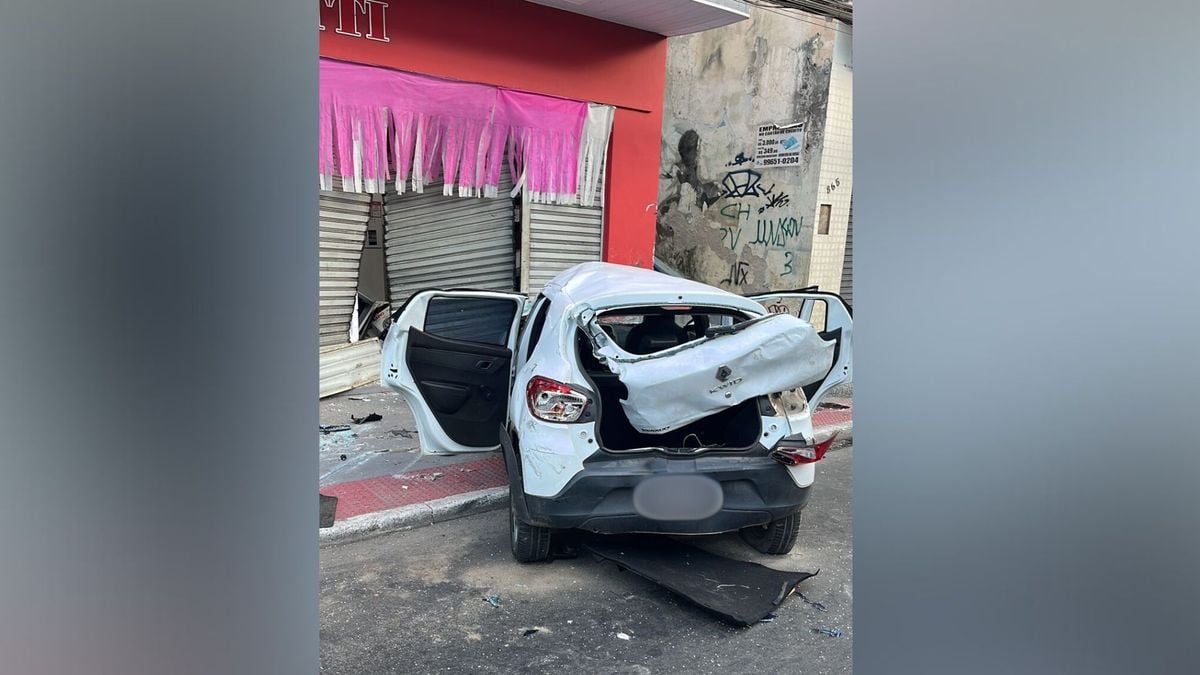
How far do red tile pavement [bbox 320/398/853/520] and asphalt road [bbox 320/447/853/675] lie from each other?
40cm

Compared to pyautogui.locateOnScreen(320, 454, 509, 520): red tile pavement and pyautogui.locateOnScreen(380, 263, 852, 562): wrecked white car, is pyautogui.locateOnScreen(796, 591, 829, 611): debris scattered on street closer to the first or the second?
pyautogui.locateOnScreen(380, 263, 852, 562): wrecked white car

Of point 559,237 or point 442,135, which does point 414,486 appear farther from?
point 559,237

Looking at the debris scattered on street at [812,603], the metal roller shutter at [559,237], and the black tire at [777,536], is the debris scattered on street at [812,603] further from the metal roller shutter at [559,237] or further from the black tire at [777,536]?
the metal roller shutter at [559,237]

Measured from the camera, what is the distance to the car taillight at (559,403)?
168 inches

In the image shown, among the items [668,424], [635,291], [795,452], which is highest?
[635,291]

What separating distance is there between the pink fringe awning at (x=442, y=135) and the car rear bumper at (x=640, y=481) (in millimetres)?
5206

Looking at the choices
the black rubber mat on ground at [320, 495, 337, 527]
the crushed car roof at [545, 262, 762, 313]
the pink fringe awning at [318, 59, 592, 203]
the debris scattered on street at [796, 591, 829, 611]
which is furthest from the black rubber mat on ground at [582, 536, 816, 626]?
the pink fringe awning at [318, 59, 592, 203]

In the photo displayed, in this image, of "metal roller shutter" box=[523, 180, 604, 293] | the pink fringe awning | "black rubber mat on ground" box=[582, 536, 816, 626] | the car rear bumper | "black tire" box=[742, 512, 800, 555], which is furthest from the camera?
"metal roller shutter" box=[523, 180, 604, 293]

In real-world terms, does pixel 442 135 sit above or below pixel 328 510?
above

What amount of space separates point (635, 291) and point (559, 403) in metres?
0.81

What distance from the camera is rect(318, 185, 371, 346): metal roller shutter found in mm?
8633

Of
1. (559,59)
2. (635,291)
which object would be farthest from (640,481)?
(559,59)

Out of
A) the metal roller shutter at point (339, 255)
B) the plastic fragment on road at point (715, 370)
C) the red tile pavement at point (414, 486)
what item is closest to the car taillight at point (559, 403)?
the plastic fragment on road at point (715, 370)

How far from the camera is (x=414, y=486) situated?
232 inches
